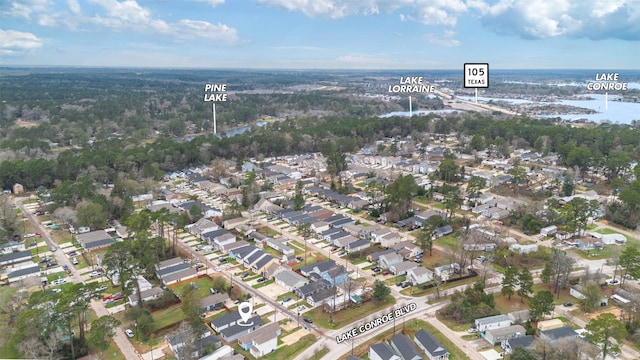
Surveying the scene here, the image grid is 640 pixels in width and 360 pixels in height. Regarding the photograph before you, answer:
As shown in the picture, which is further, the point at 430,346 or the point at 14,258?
the point at 14,258

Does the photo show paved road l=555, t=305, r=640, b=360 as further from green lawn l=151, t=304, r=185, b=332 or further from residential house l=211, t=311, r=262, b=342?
green lawn l=151, t=304, r=185, b=332

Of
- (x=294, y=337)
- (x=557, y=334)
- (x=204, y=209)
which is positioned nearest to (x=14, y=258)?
(x=204, y=209)

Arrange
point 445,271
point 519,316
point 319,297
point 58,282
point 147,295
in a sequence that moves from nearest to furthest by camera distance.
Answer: point 519,316 → point 319,297 → point 147,295 → point 58,282 → point 445,271

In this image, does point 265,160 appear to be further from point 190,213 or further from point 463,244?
point 463,244

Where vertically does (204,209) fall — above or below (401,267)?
above

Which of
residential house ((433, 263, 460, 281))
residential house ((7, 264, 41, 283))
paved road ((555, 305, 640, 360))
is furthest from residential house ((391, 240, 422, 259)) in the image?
residential house ((7, 264, 41, 283))

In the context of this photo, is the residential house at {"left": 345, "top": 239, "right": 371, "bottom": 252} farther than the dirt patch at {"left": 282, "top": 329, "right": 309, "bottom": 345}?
Yes

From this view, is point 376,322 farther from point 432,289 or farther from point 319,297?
point 432,289
